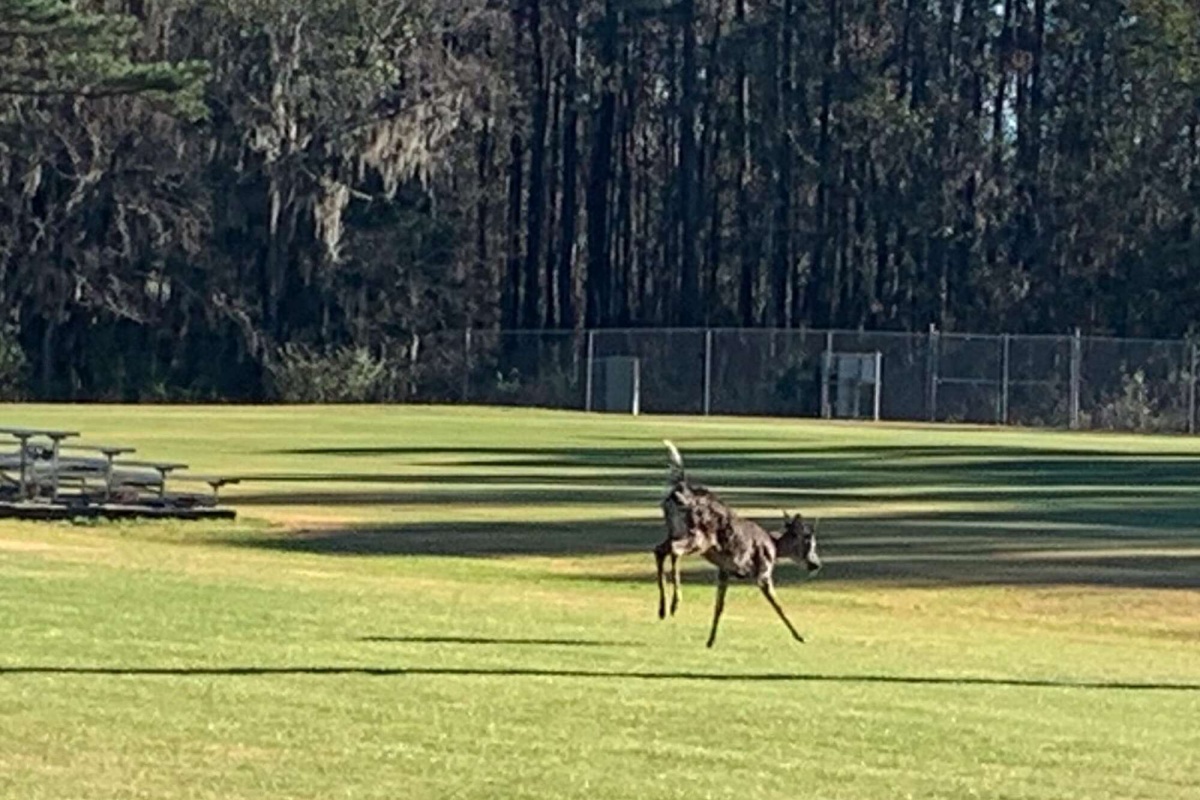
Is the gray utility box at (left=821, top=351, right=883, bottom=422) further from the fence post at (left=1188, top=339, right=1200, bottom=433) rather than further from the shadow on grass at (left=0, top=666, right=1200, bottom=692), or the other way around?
the shadow on grass at (left=0, top=666, right=1200, bottom=692)

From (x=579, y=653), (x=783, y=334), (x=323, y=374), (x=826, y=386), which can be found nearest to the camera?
(x=579, y=653)

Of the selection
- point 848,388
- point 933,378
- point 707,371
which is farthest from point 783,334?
point 933,378

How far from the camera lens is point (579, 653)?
18766 mm

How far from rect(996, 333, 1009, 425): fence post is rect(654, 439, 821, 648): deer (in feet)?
210

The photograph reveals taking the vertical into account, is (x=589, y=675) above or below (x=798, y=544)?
below

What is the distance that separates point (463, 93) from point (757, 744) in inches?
2905

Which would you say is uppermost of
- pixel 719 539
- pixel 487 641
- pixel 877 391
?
pixel 719 539

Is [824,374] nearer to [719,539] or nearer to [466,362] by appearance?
[466,362]

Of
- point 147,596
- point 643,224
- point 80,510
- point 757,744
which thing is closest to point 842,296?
point 643,224

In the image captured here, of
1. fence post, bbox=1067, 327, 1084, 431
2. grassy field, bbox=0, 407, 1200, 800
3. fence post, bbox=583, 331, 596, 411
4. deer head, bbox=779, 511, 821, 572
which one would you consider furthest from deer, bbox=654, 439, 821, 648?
fence post, bbox=583, 331, 596, 411

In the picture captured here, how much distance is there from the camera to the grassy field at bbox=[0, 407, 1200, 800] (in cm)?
1320

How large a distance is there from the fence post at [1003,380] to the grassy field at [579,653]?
124 feet

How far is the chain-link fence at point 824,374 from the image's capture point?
269 ft

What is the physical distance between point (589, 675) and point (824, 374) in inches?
2632
